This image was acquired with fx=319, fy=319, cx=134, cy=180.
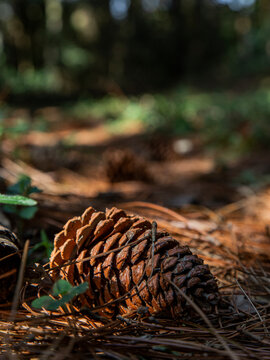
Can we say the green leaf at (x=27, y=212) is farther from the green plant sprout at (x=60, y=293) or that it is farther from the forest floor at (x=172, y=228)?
the green plant sprout at (x=60, y=293)

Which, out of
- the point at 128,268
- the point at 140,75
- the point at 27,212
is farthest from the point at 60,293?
the point at 140,75

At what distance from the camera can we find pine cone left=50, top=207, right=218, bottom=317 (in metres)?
0.84

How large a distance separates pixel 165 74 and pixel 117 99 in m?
4.44

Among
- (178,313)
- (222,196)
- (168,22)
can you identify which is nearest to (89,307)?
(178,313)

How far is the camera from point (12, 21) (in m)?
10.8

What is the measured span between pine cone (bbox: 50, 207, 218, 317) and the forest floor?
6cm

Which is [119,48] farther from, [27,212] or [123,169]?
[27,212]

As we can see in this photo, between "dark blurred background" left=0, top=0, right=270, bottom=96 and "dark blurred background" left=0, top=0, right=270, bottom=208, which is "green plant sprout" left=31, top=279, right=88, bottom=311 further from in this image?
"dark blurred background" left=0, top=0, right=270, bottom=96

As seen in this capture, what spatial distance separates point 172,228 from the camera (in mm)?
1493

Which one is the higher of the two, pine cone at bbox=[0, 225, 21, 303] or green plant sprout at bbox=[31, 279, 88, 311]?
pine cone at bbox=[0, 225, 21, 303]

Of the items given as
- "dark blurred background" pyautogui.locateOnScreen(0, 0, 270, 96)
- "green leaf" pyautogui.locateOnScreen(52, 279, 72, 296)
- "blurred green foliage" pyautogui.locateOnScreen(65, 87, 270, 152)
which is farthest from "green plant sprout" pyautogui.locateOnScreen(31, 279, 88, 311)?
"dark blurred background" pyautogui.locateOnScreen(0, 0, 270, 96)

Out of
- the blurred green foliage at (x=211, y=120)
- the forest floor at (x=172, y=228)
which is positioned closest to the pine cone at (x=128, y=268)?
the forest floor at (x=172, y=228)

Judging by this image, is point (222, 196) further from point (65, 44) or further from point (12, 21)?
point (12, 21)

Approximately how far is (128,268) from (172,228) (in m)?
0.63
